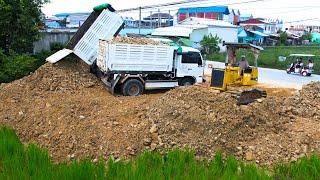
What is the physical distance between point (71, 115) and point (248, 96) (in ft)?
15.0

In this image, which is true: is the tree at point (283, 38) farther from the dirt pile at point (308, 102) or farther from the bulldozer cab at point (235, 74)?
the dirt pile at point (308, 102)

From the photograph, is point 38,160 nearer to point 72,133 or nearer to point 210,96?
point 72,133

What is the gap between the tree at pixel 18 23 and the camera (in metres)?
16.3

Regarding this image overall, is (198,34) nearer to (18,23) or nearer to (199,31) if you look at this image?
(199,31)

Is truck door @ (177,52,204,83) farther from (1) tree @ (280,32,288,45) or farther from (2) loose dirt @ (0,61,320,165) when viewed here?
(1) tree @ (280,32,288,45)

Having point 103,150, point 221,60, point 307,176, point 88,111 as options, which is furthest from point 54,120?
point 221,60

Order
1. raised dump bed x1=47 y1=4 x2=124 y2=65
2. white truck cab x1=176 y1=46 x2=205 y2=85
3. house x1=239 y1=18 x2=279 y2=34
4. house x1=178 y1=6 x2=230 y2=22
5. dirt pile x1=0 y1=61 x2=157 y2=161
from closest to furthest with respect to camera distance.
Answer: dirt pile x1=0 y1=61 x2=157 y2=161 → white truck cab x1=176 y1=46 x2=205 y2=85 → raised dump bed x1=47 y1=4 x2=124 y2=65 → house x1=178 y1=6 x2=230 y2=22 → house x1=239 y1=18 x2=279 y2=34

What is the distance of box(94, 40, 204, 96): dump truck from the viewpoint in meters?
13.9

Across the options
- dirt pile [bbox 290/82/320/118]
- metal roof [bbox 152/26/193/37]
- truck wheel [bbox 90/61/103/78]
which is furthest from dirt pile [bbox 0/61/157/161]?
metal roof [bbox 152/26/193/37]

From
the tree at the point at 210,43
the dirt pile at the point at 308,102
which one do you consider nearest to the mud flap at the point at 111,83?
the dirt pile at the point at 308,102

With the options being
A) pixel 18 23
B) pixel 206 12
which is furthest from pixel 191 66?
pixel 206 12

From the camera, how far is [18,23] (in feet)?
54.5

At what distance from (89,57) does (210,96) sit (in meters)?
6.49

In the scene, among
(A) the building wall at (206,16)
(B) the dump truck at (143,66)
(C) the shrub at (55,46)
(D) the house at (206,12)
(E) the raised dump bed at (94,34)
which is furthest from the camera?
(A) the building wall at (206,16)
